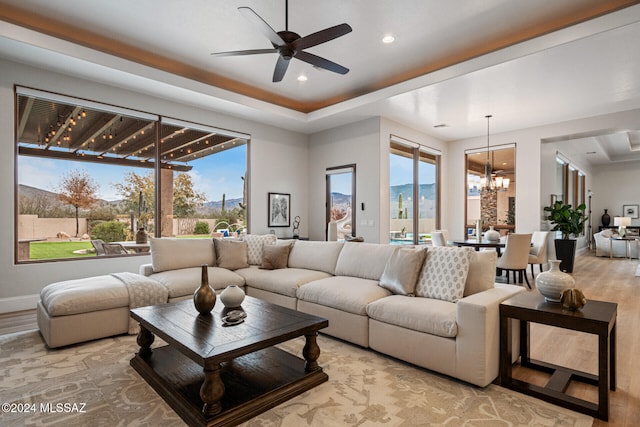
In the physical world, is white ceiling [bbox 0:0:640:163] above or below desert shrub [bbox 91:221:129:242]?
above

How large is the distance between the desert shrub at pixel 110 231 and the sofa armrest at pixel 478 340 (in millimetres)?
4988

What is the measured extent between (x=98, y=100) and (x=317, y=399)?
502 cm

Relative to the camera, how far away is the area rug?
6.58ft

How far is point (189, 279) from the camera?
13.0ft

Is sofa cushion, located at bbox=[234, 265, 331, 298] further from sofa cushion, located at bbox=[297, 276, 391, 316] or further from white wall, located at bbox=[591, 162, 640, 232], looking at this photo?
white wall, located at bbox=[591, 162, 640, 232]

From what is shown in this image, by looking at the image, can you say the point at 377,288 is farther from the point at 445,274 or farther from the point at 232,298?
the point at 232,298

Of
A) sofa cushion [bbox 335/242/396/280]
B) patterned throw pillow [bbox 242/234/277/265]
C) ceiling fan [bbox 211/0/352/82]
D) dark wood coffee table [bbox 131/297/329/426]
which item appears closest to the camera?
dark wood coffee table [bbox 131/297/329/426]

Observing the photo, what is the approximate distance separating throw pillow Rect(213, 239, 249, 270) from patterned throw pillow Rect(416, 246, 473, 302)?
259 cm

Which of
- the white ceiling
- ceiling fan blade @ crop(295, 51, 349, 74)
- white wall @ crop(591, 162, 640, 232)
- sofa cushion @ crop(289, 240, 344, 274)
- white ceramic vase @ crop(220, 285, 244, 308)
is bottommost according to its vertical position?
white ceramic vase @ crop(220, 285, 244, 308)

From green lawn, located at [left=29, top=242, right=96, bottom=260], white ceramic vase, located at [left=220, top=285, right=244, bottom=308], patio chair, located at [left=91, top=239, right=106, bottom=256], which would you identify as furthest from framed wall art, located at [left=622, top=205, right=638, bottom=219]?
green lawn, located at [left=29, top=242, right=96, bottom=260]

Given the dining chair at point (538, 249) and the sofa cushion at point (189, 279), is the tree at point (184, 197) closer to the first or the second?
the sofa cushion at point (189, 279)

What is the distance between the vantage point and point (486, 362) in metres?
2.35

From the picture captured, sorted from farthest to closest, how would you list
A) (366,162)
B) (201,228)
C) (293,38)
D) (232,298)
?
(366,162) < (201,228) < (293,38) < (232,298)

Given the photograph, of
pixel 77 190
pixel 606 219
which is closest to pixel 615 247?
pixel 606 219
